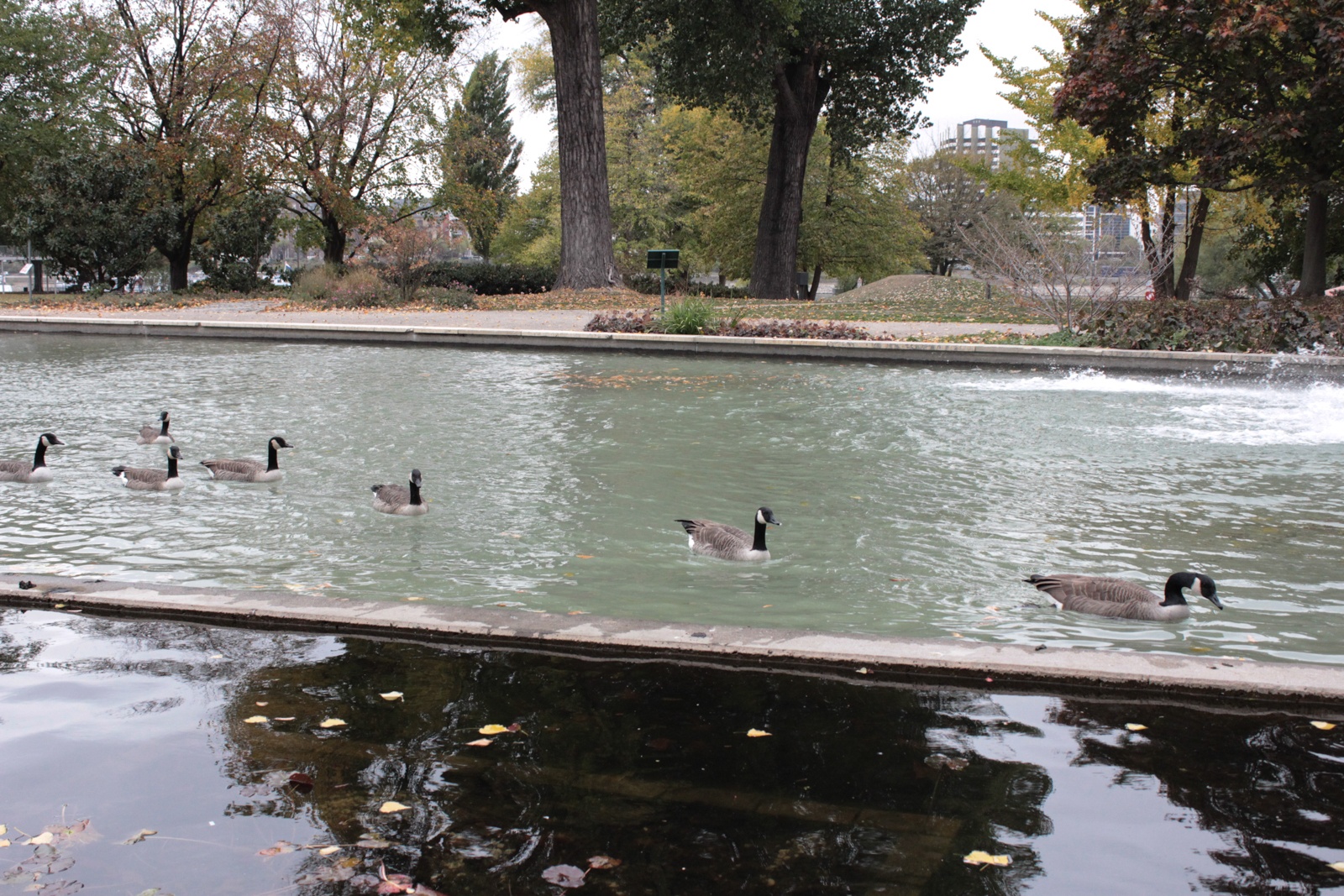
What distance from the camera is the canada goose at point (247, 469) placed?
381 inches

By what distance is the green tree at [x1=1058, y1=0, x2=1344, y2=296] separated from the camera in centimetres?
1855

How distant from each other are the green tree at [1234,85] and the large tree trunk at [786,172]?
36.0ft

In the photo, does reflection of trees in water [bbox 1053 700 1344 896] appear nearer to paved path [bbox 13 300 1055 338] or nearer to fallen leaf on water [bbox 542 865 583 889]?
fallen leaf on water [bbox 542 865 583 889]

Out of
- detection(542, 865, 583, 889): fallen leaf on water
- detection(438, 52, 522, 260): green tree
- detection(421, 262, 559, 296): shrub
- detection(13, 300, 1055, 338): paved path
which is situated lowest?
detection(542, 865, 583, 889): fallen leaf on water

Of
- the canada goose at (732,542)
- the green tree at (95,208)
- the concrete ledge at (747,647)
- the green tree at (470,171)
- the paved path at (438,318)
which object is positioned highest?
the green tree at (470,171)

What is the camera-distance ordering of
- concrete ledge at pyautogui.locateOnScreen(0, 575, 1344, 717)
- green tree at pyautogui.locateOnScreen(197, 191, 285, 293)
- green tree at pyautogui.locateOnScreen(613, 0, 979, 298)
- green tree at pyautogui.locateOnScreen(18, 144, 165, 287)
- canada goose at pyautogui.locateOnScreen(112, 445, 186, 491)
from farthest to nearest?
green tree at pyautogui.locateOnScreen(197, 191, 285, 293) → green tree at pyautogui.locateOnScreen(18, 144, 165, 287) → green tree at pyautogui.locateOnScreen(613, 0, 979, 298) → canada goose at pyautogui.locateOnScreen(112, 445, 186, 491) → concrete ledge at pyautogui.locateOnScreen(0, 575, 1344, 717)

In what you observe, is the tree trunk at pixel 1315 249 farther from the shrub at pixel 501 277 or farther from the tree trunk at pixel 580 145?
the shrub at pixel 501 277

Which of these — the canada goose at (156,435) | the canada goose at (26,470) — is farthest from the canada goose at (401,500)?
the canada goose at (156,435)

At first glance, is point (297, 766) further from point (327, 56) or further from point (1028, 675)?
point (327, 56)

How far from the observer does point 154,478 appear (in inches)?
364

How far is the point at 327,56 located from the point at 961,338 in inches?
1104

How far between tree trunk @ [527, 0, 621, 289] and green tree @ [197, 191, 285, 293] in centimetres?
1216

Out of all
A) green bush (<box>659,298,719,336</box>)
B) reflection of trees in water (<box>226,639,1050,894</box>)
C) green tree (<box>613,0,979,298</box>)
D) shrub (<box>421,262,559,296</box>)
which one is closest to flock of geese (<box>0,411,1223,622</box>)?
reflection of trees in water (<box>226,639,1050,894</box>)

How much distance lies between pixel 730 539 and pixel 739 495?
2.12m
